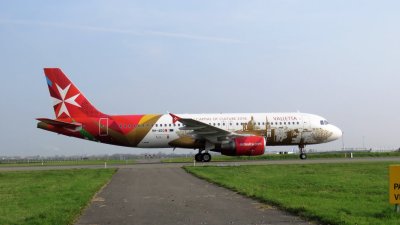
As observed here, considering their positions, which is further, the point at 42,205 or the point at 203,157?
the point at 203,157

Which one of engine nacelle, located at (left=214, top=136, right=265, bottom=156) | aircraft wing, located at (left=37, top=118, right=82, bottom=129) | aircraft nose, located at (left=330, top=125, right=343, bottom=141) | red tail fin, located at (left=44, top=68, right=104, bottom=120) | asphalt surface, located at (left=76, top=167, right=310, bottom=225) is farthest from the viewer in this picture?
aircraft nose, located at (left=330, top=125, right=343, bottom=141)

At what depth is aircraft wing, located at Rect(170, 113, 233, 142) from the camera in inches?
1288

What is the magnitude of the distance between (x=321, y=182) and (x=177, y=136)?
19.4 meters

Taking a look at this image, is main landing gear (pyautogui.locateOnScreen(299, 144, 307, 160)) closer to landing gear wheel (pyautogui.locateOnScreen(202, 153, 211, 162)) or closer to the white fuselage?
the white fuselage

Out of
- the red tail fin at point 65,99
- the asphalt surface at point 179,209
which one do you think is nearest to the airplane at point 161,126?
the red tail fin at point 65,99

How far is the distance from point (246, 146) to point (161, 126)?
269 inches

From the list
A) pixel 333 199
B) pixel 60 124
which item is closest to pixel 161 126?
pixel 60 124

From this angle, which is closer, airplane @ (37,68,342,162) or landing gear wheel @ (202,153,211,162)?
airplane @ (37,68,342,162)

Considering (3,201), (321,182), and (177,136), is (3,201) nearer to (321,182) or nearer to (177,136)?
(321,182)

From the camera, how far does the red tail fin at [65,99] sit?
35.8 m

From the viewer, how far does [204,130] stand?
110 ft

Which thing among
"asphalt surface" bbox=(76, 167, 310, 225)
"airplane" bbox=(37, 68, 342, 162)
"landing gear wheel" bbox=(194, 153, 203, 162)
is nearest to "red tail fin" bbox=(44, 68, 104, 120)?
"airplane" bbox=(37, 68, 342, 162)

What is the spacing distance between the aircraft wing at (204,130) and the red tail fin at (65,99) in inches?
270

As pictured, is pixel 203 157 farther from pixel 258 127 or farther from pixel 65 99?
pixel 65 99
